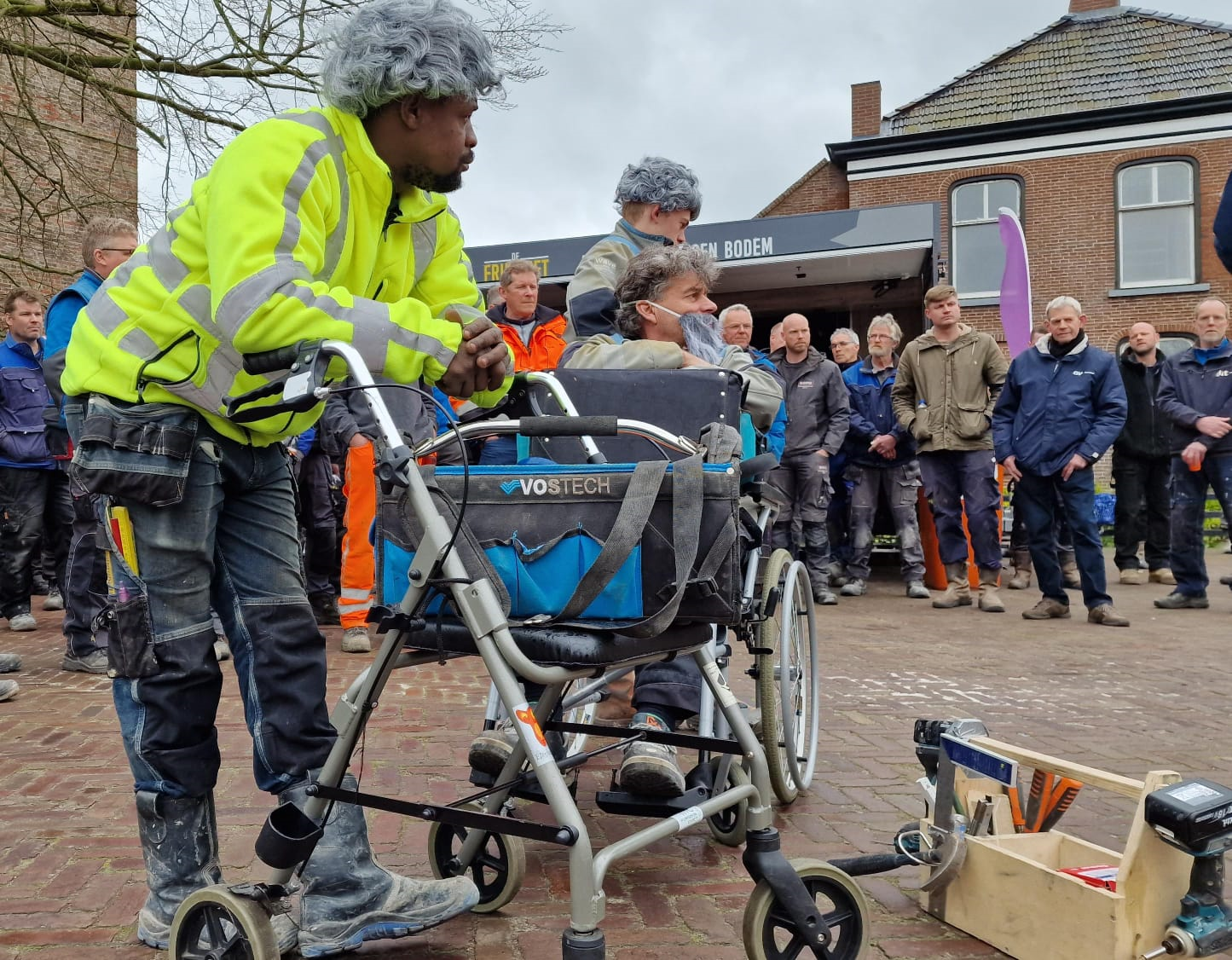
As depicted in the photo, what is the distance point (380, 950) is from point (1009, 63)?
28.6 m

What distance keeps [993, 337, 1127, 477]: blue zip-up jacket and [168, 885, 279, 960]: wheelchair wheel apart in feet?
24.4

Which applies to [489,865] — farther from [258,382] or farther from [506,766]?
[258,382]

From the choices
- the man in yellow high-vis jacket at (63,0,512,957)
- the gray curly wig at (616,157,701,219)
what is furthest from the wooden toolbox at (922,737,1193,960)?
the gray curly wig at (616,157,701,219)

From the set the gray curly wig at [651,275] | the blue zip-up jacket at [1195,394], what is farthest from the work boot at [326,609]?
the blue zip-up jacket at [1195,394]

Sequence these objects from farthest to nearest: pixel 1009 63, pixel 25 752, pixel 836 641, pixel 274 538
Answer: pixel 1009 63 → pixel 836 641 → pixel 25 752 → pixel 274 538

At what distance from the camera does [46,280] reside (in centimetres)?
1986

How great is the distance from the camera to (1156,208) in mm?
24266

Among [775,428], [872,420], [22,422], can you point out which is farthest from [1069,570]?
[22,422]

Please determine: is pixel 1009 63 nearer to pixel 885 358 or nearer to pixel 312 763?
pixel 885 358

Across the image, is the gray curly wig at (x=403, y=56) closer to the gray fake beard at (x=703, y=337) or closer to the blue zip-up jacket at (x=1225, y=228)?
the gray fake beard at (x=703, y=337)

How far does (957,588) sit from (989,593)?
0.33 metres

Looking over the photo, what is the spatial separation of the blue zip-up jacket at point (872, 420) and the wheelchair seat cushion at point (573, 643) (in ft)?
25.8

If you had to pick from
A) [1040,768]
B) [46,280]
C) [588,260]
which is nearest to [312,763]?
[1040,768]

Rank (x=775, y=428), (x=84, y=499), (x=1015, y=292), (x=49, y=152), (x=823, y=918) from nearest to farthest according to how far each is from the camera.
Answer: (x=823, y=918)
(x=775, y=428)
(x=84, y=499)
(x=1015, y=292)
(x=49, y=152)
